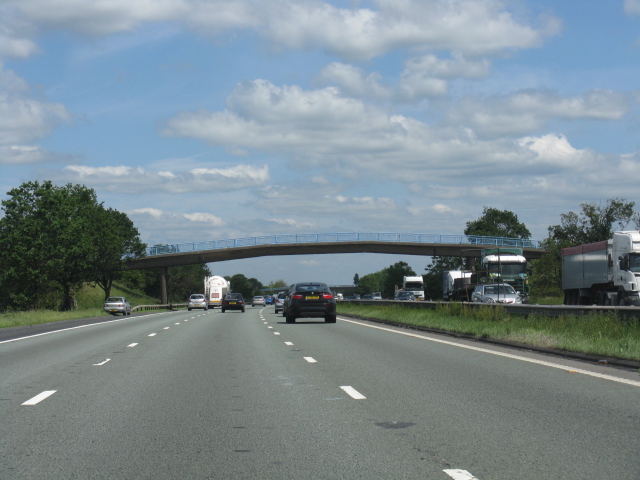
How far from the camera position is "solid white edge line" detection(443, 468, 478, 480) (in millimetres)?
6049

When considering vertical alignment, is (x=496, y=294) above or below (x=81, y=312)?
above

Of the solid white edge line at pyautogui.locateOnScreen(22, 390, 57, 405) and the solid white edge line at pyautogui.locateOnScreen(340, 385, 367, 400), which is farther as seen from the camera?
the solid white edge line at pyautogui.locateOnScreen(340, 385, 367, 400)

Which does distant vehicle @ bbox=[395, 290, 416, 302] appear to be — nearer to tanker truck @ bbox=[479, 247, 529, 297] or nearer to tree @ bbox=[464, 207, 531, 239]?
tanker truck @ bbox=[479, 247, 529, 297]

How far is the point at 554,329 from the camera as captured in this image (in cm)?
1988

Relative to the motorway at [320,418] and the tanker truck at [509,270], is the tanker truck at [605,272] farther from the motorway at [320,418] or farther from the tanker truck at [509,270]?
the motorway at [320,418]

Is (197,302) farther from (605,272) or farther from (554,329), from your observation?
(554,329)

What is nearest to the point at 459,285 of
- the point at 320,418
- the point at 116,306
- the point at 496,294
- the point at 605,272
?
the point at 496,294

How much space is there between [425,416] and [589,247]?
31836 millimetres

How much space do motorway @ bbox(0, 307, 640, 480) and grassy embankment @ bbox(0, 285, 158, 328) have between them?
74.8 ft

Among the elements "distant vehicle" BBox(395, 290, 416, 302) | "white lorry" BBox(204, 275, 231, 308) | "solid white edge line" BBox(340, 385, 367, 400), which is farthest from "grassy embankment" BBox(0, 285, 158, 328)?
"distant vehicle" BBox(395, 290, 416, 302)

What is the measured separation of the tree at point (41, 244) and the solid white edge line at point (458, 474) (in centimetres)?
6836

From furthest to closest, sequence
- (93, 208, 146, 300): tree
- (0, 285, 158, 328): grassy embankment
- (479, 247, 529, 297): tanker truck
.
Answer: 1. (93, 208, 146, 300): tree
2. (479, 247, 529, 297): tanker truck
3. (0, 285, 158, 328): grassy embankment

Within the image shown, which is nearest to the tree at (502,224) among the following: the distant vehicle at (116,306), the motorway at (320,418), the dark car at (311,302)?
the distant vehicle at (116,306)

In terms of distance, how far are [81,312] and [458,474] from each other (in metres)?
52.3
